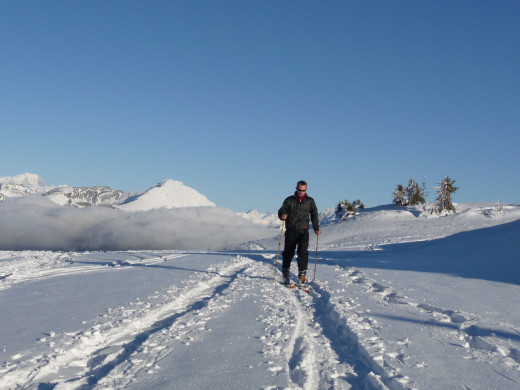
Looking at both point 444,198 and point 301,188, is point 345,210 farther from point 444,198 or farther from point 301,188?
point 301,188

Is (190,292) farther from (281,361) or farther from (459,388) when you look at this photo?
(459,388)

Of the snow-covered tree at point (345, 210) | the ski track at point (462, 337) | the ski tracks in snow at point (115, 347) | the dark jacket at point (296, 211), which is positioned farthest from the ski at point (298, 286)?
the snow-covered tree at point (345, 210)

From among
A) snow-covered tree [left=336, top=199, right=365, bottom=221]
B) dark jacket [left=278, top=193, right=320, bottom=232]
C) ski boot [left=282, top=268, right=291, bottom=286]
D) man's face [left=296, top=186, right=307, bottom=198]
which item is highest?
snow-covered tree [left=336, top=199, right=365, bottom=221]

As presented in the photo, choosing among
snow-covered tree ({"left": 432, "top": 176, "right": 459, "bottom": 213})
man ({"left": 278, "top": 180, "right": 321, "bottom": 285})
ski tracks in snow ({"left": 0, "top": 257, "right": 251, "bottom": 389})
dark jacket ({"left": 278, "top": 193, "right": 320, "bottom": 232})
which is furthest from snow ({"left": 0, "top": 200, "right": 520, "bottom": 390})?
snow-covered tree ({"left": 432, "top": 176, "right": 459, "bottom": 213})

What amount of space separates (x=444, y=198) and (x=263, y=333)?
44456mm

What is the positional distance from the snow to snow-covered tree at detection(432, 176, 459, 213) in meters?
36.8

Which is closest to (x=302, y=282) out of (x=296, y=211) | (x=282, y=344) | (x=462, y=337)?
(x=296, y=211)

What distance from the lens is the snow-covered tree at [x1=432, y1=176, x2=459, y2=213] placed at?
4300cm

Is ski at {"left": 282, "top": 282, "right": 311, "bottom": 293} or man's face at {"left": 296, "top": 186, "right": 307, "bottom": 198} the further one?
man's face at {"left": 296, "top": 186, "right": 307, "bottom": 198}

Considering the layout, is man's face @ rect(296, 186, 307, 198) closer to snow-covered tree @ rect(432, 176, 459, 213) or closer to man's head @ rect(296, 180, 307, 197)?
man's head @ rect(296, 180, 307, 197)

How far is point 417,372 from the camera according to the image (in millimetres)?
3408

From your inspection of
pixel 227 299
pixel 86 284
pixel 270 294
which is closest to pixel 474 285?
pixel 270 294

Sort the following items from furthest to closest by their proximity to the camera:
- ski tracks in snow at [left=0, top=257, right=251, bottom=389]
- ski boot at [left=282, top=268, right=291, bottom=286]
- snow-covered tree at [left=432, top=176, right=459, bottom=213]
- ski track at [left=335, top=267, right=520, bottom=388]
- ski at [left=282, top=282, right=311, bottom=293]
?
snow-covered tree at [left=432, top=176, right=459, bottom=213] → ski boot at [left=282, top=268, right=291, bottom=286] → ski at [left=282, top=282, right=311, bottom=293] → ski track at [left=335, top=267, right=520, bottom=388] → ski tracks in snow at [left=0, top=257, right=251, bottom=389]

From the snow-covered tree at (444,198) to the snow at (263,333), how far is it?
36.8m
